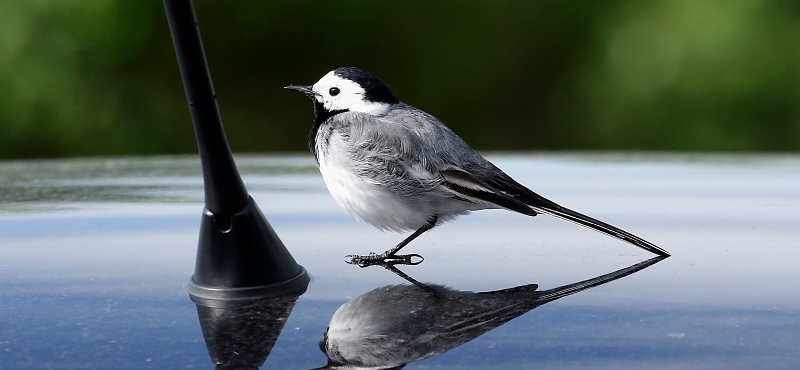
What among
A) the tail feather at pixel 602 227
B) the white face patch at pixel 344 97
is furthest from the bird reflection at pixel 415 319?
the white face patch at pixel 344 97

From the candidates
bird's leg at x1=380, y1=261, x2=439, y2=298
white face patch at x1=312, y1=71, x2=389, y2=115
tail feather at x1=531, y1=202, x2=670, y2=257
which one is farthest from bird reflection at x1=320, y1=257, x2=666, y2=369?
white face patch at x1=312, y1=71, x2=389, y2=115

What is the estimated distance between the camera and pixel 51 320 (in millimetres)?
1641

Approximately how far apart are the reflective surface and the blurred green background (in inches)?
246

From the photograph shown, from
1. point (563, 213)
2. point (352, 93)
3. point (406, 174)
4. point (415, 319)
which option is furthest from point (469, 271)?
point (352, 93)

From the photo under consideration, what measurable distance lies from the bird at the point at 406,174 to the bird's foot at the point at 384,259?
27.8 inches

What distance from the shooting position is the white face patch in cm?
391

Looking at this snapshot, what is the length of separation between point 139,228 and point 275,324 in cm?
133

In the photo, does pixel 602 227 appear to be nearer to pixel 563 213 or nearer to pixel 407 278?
pixel 563 213

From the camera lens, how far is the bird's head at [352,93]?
3.91 metres

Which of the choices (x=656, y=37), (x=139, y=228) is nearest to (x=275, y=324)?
(x=139, y=228)

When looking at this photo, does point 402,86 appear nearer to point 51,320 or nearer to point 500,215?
point 500,215

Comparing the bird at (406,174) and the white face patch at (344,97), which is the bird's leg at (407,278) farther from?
the white face patch at (344,97)

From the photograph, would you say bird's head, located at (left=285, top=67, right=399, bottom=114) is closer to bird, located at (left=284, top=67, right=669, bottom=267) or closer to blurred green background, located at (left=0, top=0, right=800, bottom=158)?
bird, located at (left=284, top=67, right=669, bottom=267)

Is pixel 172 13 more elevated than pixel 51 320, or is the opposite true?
pixel 172 13
